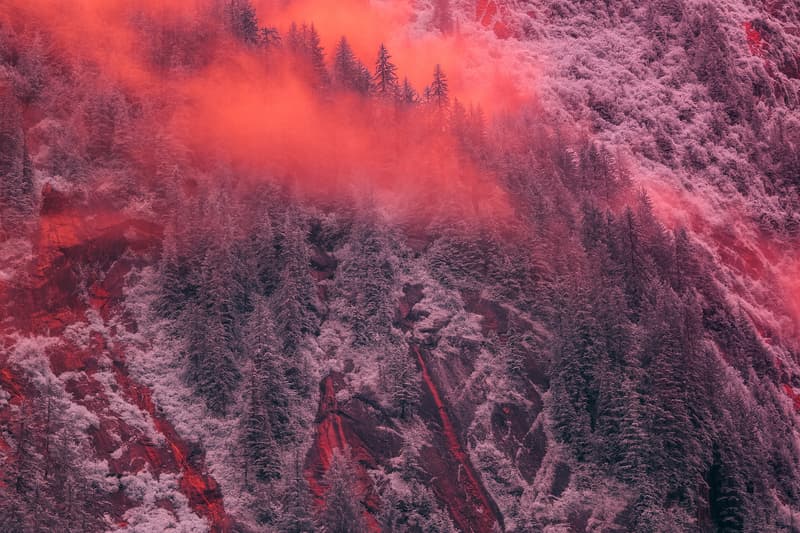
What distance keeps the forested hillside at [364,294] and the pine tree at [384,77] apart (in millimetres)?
281

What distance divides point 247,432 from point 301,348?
8389 mm

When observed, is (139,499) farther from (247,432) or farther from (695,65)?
(695,65)

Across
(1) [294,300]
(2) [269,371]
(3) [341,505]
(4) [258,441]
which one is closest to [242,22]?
(1) [294,300]

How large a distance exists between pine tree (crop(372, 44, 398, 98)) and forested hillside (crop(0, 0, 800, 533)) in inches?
11.1

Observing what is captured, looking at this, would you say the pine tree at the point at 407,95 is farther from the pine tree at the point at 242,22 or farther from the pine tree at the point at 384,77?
the pine tree at the point at 242,22

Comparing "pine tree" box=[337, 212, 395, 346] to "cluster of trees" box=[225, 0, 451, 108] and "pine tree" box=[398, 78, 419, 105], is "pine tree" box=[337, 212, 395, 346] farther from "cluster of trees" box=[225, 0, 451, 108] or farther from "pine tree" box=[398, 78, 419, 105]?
"cluster of trees" box=[225, 0, 451, 108]

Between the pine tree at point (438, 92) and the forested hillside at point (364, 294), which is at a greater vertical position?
the pine tree at point (438, 92)

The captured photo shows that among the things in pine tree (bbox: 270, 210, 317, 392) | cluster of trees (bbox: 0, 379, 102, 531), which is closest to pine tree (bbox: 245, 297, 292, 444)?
pine tree (bbox: 270, 210, 317, 392)

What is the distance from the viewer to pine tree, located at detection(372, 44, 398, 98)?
103 metres

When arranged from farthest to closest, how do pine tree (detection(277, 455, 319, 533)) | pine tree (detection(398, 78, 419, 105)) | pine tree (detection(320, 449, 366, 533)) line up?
pine tree (detection(398, 78, 419, 105)), pine tree (detection(277, 455, 319, 533)), pine tree (detection(320, 449, 366, 533))

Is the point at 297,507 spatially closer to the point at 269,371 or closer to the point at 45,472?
the point at 269,371

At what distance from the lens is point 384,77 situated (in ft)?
342

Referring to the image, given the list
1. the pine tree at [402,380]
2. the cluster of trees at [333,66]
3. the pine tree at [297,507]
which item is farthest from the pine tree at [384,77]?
the pine tree at [297,507]

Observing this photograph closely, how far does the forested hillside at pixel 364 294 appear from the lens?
74.2 m
